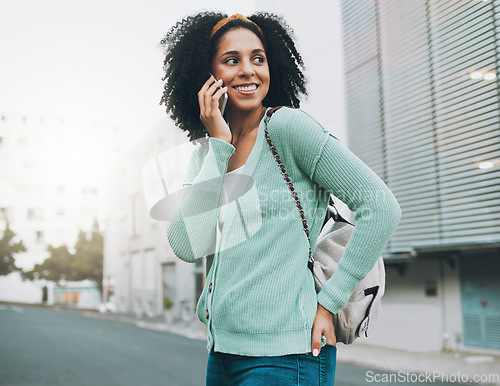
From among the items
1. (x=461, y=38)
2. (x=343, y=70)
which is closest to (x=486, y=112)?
(x=461, y=38)

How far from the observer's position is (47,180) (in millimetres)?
57500

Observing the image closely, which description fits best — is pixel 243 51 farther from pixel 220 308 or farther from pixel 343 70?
pixel 343 70

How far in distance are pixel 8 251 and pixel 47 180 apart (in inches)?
579

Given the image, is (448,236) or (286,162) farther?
(448,236)

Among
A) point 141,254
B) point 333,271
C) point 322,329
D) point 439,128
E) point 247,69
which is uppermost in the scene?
point 439,128

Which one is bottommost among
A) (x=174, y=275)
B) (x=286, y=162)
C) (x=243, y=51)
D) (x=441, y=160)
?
(x=174, y=275)

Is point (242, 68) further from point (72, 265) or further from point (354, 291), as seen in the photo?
point (72, 265)

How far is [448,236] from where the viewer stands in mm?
10383

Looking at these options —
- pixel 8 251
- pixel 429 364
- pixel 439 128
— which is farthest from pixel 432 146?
pixel 8 251

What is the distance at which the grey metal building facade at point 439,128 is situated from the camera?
9312 millimetres

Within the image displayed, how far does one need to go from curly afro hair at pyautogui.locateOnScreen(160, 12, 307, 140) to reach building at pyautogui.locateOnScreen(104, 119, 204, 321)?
16365 millimetres

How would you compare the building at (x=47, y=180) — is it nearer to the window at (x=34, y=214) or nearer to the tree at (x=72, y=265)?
the window at (x=34, y=214)

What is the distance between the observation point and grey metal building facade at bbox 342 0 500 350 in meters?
9.31

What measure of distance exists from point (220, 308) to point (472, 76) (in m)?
9.51
